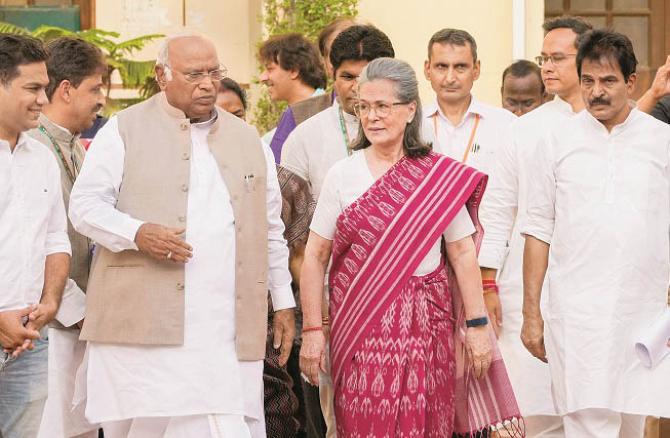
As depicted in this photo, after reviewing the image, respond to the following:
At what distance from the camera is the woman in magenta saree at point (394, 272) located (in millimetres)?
6402

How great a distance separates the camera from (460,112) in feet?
26.7

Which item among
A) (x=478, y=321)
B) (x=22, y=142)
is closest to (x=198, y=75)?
(x=22, y=142)

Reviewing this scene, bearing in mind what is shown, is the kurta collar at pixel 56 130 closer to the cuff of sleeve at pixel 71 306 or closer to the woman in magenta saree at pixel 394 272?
the cuff of sleeve at pixel 71 306

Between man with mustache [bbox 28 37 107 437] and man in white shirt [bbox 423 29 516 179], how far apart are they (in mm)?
1893

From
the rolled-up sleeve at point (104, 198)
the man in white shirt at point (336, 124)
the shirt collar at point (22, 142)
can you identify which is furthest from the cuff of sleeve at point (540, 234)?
the shirt collar at point (22, 142)

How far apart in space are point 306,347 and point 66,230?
1.16 m

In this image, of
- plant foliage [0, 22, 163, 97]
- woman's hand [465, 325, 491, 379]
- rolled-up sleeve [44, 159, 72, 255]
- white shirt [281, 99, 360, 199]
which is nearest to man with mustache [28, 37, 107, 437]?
rolled-up sleeve [44, 159, 72, 255]

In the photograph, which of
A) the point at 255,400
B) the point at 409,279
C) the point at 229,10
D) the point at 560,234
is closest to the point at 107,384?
the point at 255,400

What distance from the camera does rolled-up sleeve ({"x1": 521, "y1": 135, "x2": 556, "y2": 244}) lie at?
22.7 feet

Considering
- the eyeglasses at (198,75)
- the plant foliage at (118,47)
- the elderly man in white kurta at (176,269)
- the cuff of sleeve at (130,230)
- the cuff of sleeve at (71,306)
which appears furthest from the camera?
the plant foliage at (118,47)

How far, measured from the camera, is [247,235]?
20.7 feet

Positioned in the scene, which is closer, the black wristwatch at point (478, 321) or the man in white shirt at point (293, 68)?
the black wristwatch at point (478, 321)

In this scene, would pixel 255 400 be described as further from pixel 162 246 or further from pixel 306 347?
pixel 162 246

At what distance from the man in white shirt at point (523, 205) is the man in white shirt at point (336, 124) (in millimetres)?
797
